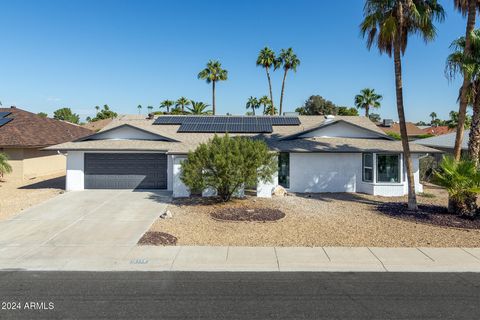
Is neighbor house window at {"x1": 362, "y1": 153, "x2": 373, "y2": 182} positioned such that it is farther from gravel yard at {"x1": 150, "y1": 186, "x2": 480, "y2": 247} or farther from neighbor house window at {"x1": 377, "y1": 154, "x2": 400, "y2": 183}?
gravel yard at {"x1": 150, "y1": 186, "x2": 480, "y2": 247}

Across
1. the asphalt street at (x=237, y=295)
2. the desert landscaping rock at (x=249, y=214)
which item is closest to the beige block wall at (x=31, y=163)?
the desert landscaping rock at (x=249, y=214)

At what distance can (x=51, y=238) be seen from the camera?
11117 millimetres

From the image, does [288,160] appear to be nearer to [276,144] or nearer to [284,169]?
[284,169]

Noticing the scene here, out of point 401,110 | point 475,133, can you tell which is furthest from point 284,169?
point 475,133

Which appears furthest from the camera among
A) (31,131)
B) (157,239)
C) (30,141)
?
(31,131)

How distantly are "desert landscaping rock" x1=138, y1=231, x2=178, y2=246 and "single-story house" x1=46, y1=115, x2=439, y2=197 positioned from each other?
22.6 feet

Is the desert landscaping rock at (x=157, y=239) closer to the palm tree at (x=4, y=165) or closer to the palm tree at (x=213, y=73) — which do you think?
the palm tree at (x=4, y=165)

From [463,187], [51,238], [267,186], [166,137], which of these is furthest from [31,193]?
[463,187]

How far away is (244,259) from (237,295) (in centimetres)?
210

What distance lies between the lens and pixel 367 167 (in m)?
19.6

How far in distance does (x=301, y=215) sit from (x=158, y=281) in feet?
25.8

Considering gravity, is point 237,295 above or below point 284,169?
below

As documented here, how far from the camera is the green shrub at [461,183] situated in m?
13.3

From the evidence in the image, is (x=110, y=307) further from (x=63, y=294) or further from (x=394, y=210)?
(x=394, y=210)
